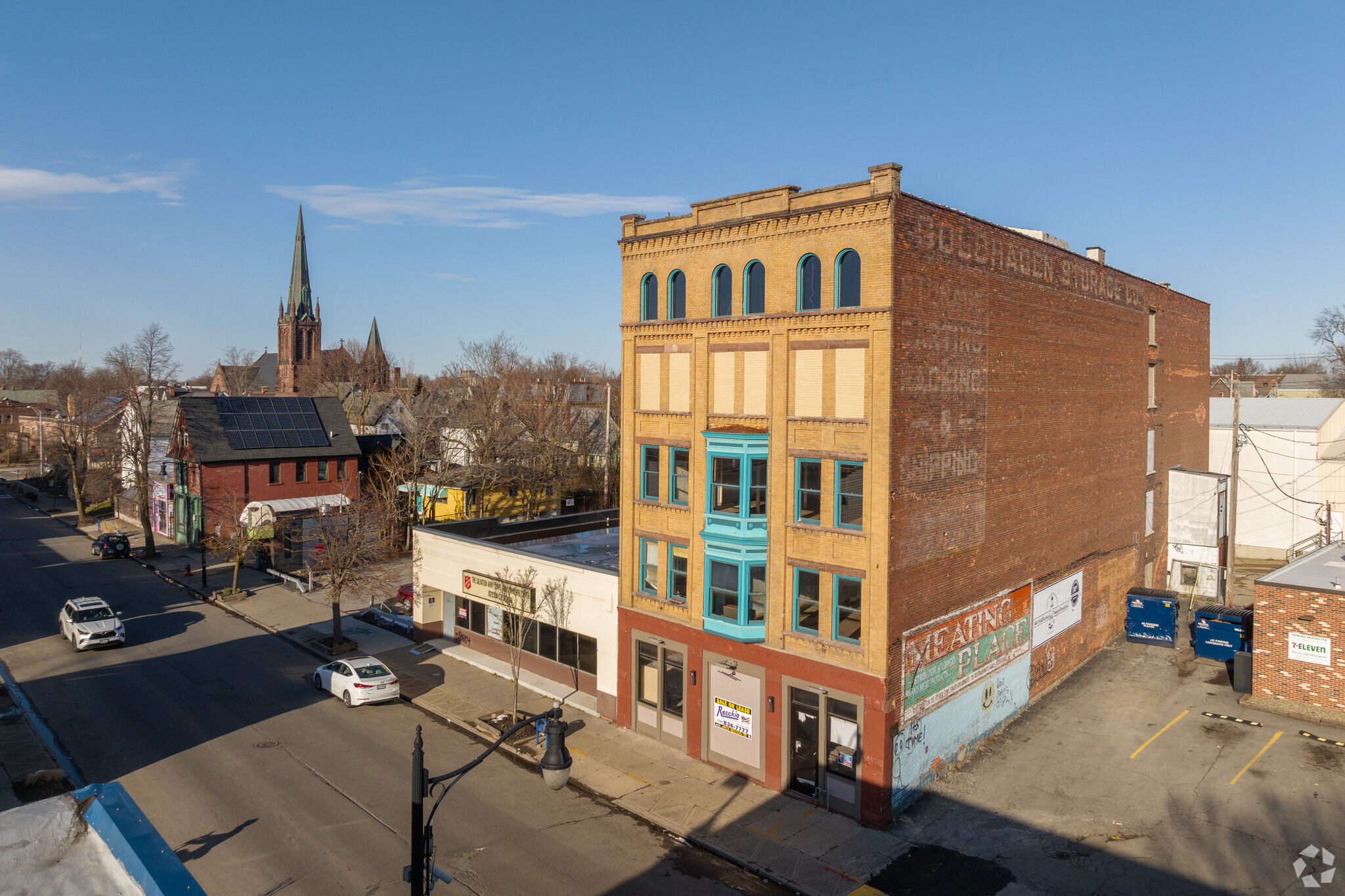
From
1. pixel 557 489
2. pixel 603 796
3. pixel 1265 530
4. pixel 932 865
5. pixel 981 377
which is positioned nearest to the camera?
pixel 932 865

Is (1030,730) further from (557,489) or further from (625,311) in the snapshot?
(557,489)

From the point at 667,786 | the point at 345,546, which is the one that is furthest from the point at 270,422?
the point at 667,786

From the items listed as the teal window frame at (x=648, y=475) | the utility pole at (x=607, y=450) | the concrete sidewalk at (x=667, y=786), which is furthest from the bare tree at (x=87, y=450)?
the teal window frame at (x=648, y=475)

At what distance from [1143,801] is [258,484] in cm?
4958

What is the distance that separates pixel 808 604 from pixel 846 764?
383cm

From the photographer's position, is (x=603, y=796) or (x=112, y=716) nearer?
(x=603, y=796)

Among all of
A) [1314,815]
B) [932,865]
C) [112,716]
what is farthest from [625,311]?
[1314,815]

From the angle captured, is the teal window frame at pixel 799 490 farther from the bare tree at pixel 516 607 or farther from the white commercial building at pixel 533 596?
the bare tree at pixel 516 607

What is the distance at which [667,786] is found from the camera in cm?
2058

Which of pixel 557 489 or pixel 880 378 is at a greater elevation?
pixel 880 378

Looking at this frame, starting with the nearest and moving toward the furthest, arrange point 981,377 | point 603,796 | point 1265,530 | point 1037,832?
point 1037,832 < point 603,796 < point 981,377 < point 1265,530

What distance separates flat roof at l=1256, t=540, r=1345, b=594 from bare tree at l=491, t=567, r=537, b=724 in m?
23.3

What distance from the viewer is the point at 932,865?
1700 cm

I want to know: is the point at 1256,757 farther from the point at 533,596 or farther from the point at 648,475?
the point at 533,596
